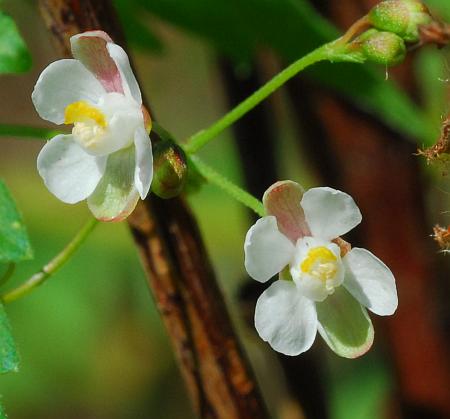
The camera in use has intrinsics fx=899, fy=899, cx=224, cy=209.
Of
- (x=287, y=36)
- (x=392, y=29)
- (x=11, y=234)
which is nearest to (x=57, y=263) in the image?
(x=11, y=234)

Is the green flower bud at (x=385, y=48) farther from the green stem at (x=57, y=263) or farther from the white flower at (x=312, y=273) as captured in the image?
the green stem at (x=57, y=263)

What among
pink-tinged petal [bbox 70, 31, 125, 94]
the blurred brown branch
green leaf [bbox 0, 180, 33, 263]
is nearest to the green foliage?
the blurred brown branch

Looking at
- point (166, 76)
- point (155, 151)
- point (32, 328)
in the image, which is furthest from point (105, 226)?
point (155, 151)

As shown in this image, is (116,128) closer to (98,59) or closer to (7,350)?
(98,59)

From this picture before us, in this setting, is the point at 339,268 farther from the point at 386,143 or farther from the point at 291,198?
the point at 386,143

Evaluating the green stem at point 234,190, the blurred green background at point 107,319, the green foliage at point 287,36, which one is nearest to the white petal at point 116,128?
the green stem at point 234,190
